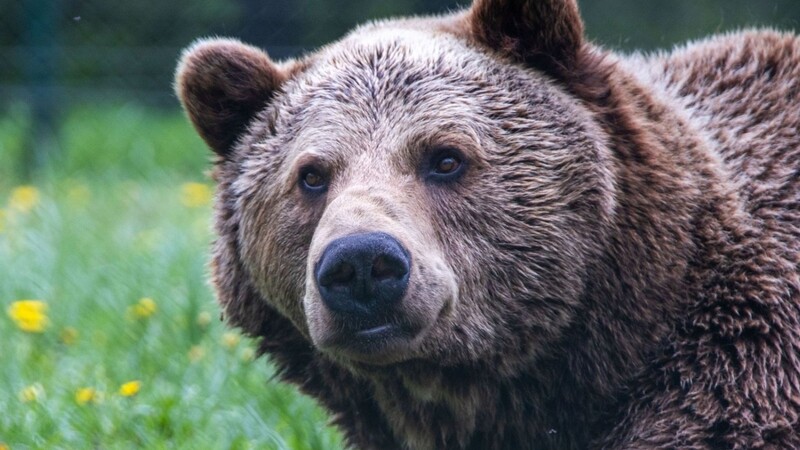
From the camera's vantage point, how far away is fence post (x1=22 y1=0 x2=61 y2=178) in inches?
412

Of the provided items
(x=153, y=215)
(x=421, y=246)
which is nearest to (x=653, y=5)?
(x=153, y=215)

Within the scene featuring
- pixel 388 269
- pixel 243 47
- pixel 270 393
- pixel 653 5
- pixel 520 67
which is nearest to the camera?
pixel 388 269

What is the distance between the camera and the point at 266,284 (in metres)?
3.63

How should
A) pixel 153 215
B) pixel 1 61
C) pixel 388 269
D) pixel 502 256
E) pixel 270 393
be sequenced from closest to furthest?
pixel 388 269
pixel 502 256
pixel 270 393
pixel 153 215
pixel 1 61

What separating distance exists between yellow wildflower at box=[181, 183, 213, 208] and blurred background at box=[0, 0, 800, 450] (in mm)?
19

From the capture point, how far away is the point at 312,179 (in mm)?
3490

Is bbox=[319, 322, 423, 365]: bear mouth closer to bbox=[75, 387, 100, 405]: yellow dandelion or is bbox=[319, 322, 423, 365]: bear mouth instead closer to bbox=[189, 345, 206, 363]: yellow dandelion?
bbox=[75, 387, 100, 405]: yellow dandelion

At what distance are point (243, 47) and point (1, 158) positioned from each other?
6.97 m

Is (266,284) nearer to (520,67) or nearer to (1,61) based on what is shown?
(520,67)

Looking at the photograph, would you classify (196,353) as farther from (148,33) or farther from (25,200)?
(148,33)

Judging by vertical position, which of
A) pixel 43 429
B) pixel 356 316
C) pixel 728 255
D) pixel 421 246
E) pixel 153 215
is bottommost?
pixel 153 215

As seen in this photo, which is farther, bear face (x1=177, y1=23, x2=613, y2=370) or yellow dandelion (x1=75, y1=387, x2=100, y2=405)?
yellow dandelion (x1=75, y1=387, x2=100, y2=405)

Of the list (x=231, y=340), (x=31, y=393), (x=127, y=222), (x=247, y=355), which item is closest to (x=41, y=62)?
(x=127, y=222)

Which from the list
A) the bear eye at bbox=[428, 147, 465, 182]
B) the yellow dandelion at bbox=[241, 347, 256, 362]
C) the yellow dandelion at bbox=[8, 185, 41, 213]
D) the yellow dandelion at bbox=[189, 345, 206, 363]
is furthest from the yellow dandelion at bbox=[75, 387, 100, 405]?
the yellow dandelion at bbox=[8, 185, 41, 213]
